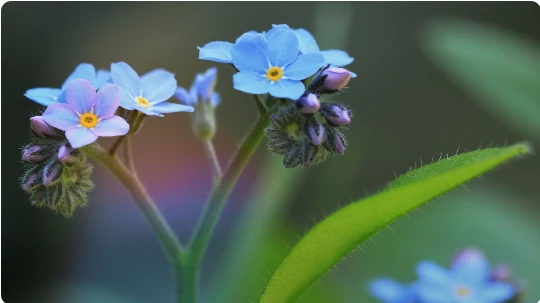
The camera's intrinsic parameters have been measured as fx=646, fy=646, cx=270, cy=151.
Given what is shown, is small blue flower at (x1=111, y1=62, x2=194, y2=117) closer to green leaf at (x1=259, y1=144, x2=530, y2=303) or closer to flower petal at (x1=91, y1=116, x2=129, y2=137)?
flower petal at (x1=91, y1=116, x2=129, y2=137)

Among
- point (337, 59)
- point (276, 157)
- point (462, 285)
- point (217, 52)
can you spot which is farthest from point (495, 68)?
point (217, 52)

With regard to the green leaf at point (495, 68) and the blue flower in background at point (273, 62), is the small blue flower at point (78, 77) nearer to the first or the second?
the blue flower in background at point (273, 62)

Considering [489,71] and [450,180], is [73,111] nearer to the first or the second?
[450,180]

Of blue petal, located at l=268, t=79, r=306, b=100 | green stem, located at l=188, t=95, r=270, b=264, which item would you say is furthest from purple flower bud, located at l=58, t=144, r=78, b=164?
blue petal, located at l=268, t=79, r=306, b=100

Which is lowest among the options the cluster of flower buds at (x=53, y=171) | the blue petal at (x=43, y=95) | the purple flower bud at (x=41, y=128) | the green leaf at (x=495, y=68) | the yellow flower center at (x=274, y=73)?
the green leaf at (x=495, y=68)

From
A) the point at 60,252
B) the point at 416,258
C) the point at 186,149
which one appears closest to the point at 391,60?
the point at 186,149

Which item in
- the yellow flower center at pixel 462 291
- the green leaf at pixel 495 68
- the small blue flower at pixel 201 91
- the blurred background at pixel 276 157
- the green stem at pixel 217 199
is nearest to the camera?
the green stem at pixel 217 199

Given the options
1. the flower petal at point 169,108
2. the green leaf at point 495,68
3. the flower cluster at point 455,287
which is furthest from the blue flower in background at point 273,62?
the green leaf at point 495,68
